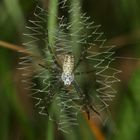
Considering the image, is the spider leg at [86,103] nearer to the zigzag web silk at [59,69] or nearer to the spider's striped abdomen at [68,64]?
the zigzag web silk at [59,69]

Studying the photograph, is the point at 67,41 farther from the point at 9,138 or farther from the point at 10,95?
the point at 9,138

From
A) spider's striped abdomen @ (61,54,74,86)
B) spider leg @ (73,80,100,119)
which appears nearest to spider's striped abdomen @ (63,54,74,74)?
spider's striped abdomen @ (61,54,74,86)

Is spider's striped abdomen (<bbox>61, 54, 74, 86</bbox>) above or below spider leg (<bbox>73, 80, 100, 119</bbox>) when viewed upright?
above

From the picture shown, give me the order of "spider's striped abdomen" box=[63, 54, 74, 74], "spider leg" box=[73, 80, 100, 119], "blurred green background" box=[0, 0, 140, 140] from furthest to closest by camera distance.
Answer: "blurred green background" box=[0, 0, 140, 140] → "spider leg" box=[73, 80, 100, 119] → "spider's striped abdomen" box=[63, 54, 74, 74]

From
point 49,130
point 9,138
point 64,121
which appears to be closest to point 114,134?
point 64,121

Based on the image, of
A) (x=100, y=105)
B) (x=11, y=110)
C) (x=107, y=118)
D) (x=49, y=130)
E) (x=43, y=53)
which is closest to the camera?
(x=49, y=130)

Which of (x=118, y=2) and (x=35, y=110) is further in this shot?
(x=35, y=110)

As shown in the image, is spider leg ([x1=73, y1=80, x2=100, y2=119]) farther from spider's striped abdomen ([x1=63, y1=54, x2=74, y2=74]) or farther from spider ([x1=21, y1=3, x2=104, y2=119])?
spider's striped abdomen ([x1=63, y1=54, x2=74, y2=74])

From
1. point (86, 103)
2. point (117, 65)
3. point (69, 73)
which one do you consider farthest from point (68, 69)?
point (117, 65)

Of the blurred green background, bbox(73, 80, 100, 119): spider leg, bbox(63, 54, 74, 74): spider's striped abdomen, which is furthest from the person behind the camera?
the blurred green background
